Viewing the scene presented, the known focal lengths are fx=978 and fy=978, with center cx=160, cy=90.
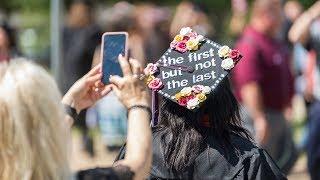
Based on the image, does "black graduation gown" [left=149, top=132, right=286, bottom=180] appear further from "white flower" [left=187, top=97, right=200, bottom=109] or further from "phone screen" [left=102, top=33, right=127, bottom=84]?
"phone screen" [left=102, top=33, right=127, bottom=84]

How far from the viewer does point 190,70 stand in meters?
3.87

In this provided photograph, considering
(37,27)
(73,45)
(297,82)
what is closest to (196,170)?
(73,45)

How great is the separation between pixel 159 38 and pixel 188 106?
904 cm

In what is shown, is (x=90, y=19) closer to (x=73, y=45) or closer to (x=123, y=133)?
(x=73, y=45)

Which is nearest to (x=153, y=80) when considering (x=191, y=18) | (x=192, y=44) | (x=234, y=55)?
(x=192, y=44)

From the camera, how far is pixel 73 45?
12.2 m

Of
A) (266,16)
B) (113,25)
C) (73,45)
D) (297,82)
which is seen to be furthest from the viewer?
(297,82)

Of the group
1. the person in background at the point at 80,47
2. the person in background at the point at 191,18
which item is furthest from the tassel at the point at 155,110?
the person in background at the point at 80,47

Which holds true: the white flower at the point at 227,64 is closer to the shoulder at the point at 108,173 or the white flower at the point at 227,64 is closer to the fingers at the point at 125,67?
the fingers at the point at 125,67

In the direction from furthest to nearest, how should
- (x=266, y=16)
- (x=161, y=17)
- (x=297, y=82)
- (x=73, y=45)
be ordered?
(x=161, y=17) < (x=297, y=82) < (x=73, y=45) < (x=266, y=16)

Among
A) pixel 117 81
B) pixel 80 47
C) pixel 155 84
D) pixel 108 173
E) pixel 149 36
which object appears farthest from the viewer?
pixel 149 36

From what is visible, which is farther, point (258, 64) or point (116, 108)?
point (116, 108)

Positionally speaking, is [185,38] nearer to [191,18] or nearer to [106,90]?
[106,90]

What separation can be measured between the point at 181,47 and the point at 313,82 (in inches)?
178
